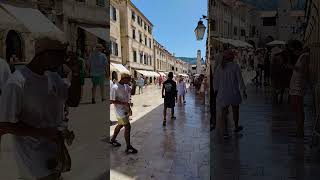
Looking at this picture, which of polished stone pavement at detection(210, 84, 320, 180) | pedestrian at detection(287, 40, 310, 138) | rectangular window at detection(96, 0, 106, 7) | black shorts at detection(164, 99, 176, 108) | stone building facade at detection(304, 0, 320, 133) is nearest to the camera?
rectangular window at detection(96, 0, 106, 7)

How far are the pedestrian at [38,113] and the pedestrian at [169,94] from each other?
1.68 ft

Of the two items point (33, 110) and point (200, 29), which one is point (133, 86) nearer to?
point (200, 29)

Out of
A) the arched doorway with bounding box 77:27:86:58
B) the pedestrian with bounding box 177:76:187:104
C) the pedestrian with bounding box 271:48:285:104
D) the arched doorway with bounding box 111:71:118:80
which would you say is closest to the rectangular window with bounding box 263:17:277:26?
the pedestrian with bounding box 271:48:285:104

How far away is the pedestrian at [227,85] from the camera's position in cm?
101

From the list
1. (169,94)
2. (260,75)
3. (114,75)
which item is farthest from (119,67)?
(260,75)

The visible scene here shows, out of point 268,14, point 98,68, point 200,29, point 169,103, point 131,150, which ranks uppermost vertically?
point 268,14

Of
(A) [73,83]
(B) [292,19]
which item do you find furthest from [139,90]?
(B) [292,19]

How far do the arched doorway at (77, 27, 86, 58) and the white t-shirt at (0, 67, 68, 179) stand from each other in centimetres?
7

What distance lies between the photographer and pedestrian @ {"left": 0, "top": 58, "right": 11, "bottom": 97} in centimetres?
46

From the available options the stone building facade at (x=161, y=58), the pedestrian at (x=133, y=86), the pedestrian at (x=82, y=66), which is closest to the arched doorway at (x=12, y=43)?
the pedestrian at (x=82, y=66)

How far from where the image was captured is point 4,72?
0.47 meters

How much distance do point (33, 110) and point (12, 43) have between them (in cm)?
11

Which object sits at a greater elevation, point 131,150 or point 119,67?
point 119,67

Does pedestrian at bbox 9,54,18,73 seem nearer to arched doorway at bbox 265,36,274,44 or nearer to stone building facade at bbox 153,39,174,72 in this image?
stone building facade at bbox 153,39,174,72
